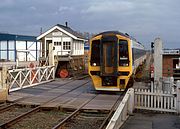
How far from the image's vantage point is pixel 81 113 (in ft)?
40.5

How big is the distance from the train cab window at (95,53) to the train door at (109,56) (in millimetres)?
435

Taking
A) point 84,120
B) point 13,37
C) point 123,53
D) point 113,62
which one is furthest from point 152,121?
point 13,37

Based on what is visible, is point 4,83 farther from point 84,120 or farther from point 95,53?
point 84,120

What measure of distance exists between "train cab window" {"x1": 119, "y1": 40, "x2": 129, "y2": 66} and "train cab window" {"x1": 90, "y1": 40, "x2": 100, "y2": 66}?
1106 millimetres

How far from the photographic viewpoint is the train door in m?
16.7

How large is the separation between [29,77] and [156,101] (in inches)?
380

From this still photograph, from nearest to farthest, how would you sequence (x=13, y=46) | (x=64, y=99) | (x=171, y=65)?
(x=64, y=99) → (x=171, y=65) → (x=13, y=46)

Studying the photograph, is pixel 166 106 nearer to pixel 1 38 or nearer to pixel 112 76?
pixel 112 76

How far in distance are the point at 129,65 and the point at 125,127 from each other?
755 centimetres

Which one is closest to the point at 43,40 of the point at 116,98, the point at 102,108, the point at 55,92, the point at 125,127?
the point at 55,92

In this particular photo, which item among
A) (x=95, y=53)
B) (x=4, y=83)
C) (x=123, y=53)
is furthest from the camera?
(x=95, y=53)

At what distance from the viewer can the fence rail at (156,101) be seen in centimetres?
1246

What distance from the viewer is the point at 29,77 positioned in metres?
20.3

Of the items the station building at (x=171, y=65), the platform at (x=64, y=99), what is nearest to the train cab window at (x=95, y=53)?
the platform at (x=64, y=99)
